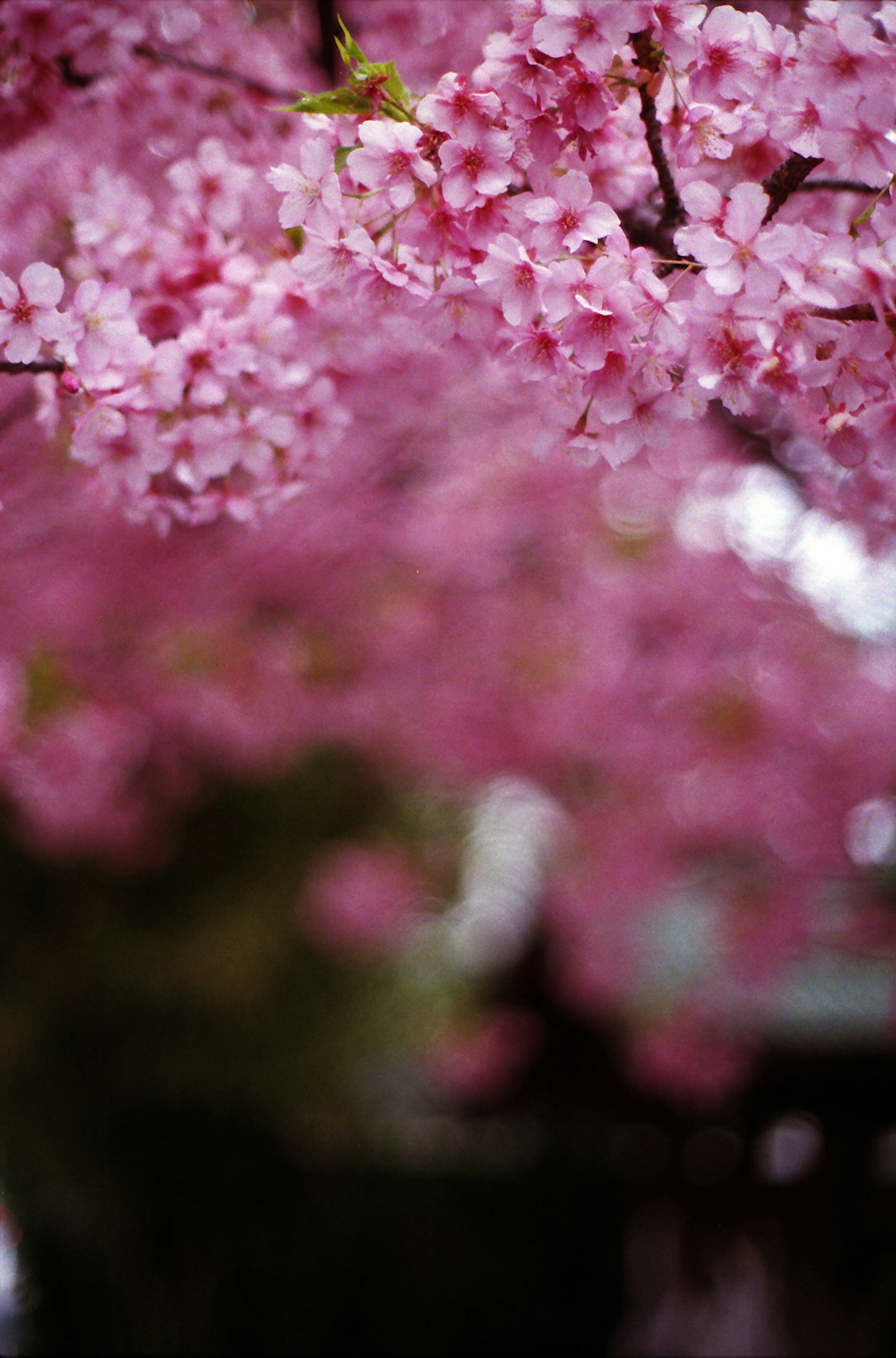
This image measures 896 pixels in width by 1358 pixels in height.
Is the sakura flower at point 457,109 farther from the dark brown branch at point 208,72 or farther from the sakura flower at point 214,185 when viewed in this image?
the dark brown branch at point 208,72

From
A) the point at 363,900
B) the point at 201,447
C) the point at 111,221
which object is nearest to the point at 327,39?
the point at 111,221

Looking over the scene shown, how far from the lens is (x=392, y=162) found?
1.05 metres

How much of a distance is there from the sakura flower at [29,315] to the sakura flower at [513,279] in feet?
1.52

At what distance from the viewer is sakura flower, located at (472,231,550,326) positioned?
1.02m

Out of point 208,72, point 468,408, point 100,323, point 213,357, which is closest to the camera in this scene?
point 100,323

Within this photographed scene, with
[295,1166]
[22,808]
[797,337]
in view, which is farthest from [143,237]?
[295,1166]

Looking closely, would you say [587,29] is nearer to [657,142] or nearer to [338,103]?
[657,142]

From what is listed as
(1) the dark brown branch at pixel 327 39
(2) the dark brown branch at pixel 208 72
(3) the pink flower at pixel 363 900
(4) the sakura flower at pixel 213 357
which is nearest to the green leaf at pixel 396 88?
(4) the sakura flower at pixel 213 357

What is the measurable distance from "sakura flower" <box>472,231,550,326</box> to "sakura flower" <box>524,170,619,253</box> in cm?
3

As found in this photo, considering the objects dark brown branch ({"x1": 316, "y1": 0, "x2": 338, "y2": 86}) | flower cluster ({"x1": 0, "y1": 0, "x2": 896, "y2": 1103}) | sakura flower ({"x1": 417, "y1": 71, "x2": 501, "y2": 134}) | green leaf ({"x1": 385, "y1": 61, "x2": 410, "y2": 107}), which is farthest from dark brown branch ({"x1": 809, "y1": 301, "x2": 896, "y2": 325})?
dark brown branch ({"x1": 316, "y1": 0, "x2": 338, "y2": 86})

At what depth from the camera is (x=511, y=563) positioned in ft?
15.3

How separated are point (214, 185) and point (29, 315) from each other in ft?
1.63

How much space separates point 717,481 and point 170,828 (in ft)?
11.5

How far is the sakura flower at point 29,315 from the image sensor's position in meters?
1.12
